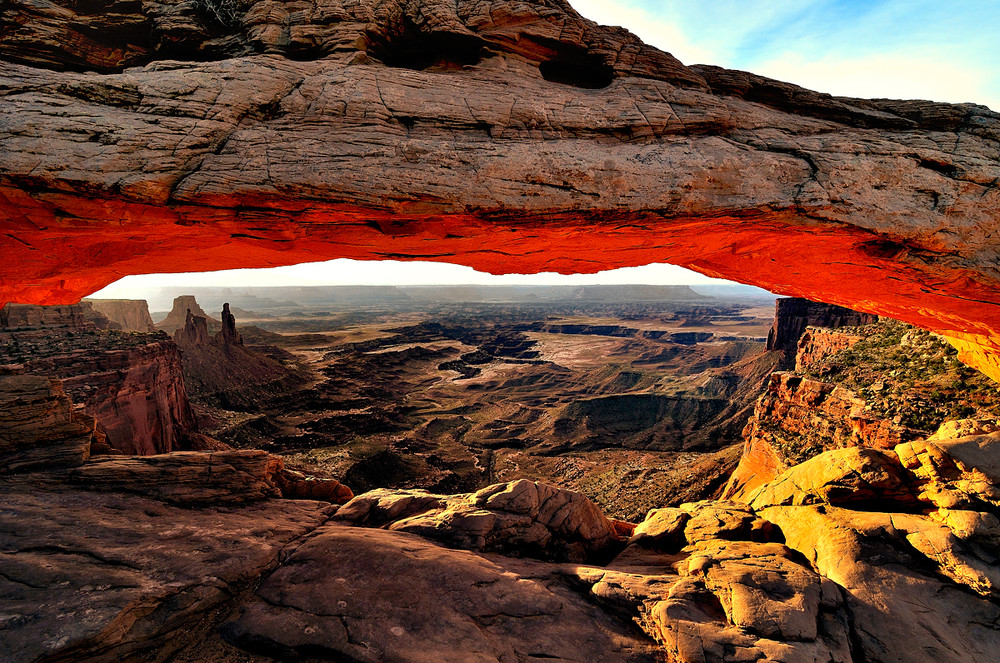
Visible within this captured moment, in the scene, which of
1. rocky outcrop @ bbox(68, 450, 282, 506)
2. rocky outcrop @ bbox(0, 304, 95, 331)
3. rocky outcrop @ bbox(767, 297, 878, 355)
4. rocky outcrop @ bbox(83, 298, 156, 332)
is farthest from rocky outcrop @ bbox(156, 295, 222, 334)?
rocky outcrop @ bbox(767, 297, 878, 355)

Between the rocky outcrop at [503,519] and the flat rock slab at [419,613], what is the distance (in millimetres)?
898

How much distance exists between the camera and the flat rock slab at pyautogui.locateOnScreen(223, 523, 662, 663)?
5098 millimetres

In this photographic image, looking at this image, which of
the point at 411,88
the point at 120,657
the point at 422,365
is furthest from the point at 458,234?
the point at 422,365

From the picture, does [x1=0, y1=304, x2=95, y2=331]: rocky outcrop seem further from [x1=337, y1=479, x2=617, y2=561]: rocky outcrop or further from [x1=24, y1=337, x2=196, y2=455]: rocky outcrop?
[x1=337, y1=479, x2=617, y2=561]: rocky outcrop

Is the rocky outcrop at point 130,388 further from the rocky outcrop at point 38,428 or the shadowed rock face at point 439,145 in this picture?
the shadowed rock face at point 439,145

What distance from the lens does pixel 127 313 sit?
7956 centimetres

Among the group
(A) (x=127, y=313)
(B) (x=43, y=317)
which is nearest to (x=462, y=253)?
(B) (x=43, y=317)

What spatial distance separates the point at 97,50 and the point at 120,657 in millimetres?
9459

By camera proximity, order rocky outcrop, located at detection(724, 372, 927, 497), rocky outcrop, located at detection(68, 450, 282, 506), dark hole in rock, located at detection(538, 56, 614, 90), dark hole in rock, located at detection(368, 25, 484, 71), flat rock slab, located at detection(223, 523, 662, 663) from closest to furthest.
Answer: flat rock slab, located at detection(223, 523, 662, 663) → dark hole in rock, located at detection(368, 25, 484, 71) → dark hole in rock, located at detection(538, 56, 614, 90) → rocky outcrop, located at detection(68, 450, 282, 506) → rocky outcrop, located at detection(724, 372, 927, 497)

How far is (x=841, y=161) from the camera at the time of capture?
20.6 feet

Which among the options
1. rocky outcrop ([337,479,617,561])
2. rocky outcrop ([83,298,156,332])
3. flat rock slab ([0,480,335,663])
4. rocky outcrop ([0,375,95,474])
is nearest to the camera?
flat rock slab ([0,480,335,663])

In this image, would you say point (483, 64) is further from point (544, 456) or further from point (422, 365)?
point (422, 365)

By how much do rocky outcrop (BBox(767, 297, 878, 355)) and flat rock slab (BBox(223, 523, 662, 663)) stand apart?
2132 inches

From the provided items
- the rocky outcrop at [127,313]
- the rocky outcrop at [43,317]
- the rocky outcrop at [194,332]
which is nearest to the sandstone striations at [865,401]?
the rocky outcrop at [43,317]
